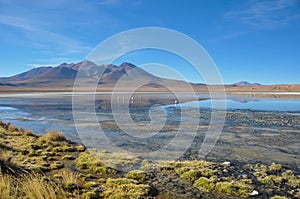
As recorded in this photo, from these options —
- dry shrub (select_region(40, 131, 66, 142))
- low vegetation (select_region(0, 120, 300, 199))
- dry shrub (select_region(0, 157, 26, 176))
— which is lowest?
low vegetation (select_region(0, 120, 300, 199))

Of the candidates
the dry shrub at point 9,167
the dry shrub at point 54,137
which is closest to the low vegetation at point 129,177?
the dry shrub at point 9,167

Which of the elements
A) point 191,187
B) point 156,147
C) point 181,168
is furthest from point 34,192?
point 156,147

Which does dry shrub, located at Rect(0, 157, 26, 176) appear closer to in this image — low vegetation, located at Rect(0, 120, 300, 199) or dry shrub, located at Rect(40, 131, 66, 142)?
low vegetation, located at Rect(0, 120, 300, 199)

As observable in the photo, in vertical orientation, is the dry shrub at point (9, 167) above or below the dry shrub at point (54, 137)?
below

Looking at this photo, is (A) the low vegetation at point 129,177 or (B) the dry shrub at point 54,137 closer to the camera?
(A) the low vegetation at point 129,177

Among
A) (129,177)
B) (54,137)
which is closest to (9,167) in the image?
(129,177)

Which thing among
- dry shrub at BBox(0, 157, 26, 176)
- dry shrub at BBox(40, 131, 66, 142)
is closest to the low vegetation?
dry shrub at BBox(0, 157, 26, 176)

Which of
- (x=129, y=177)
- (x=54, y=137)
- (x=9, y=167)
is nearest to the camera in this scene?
(x=9, y=167)

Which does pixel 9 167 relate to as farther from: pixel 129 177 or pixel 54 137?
pixel 54 137

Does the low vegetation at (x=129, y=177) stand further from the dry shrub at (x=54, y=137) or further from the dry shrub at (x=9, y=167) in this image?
the dry shrub at (x=54, y=137)

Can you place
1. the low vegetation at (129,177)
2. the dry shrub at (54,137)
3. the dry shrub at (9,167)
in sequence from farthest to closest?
the dry shrub at (54,137) → the dry shrub at (9,167) → the low vegetation at (129,177)

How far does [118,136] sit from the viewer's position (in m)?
17.6

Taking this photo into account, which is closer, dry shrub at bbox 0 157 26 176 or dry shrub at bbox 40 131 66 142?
dry shrub at bbox 0 157 26 176

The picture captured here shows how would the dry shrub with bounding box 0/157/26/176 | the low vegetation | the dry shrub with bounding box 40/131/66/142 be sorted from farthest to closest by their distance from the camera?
the dry shrub with bounding box 40/131/66/142
the dry shrub with bounding box 0/157/26/176
the low vegetation
